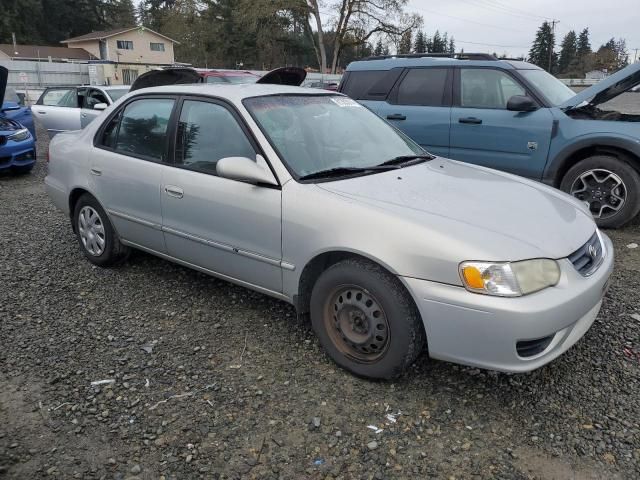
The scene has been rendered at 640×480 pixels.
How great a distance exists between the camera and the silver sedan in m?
2.55

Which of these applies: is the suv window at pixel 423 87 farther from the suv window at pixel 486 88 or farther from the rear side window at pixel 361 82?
the rear side window at pixel 361 82

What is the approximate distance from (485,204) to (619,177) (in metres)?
3.31

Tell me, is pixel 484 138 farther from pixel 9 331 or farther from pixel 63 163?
pixel 9 331

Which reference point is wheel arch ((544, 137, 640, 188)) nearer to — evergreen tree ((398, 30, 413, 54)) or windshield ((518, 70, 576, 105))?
windshield ((518, 70, 576, 105))

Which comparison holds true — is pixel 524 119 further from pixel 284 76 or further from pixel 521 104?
pixel 284 76

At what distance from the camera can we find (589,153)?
5734 mm

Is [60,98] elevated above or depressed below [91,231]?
above

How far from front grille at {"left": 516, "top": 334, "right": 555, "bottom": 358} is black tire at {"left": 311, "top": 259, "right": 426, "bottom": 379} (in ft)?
1.60

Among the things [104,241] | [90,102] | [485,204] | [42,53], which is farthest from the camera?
[42,53]

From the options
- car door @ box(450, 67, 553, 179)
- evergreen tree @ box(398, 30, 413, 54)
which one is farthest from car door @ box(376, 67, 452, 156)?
evergreen tree @ box(398, 30, 413, 54)

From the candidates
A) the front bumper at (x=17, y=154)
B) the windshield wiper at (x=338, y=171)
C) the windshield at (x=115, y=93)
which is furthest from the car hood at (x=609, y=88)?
the windshield at (x=115, y=93)

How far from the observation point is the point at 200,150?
3.69 meters

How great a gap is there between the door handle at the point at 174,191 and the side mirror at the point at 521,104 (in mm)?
3950

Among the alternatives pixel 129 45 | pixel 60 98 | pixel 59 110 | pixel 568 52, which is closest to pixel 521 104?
pixel 59 110
